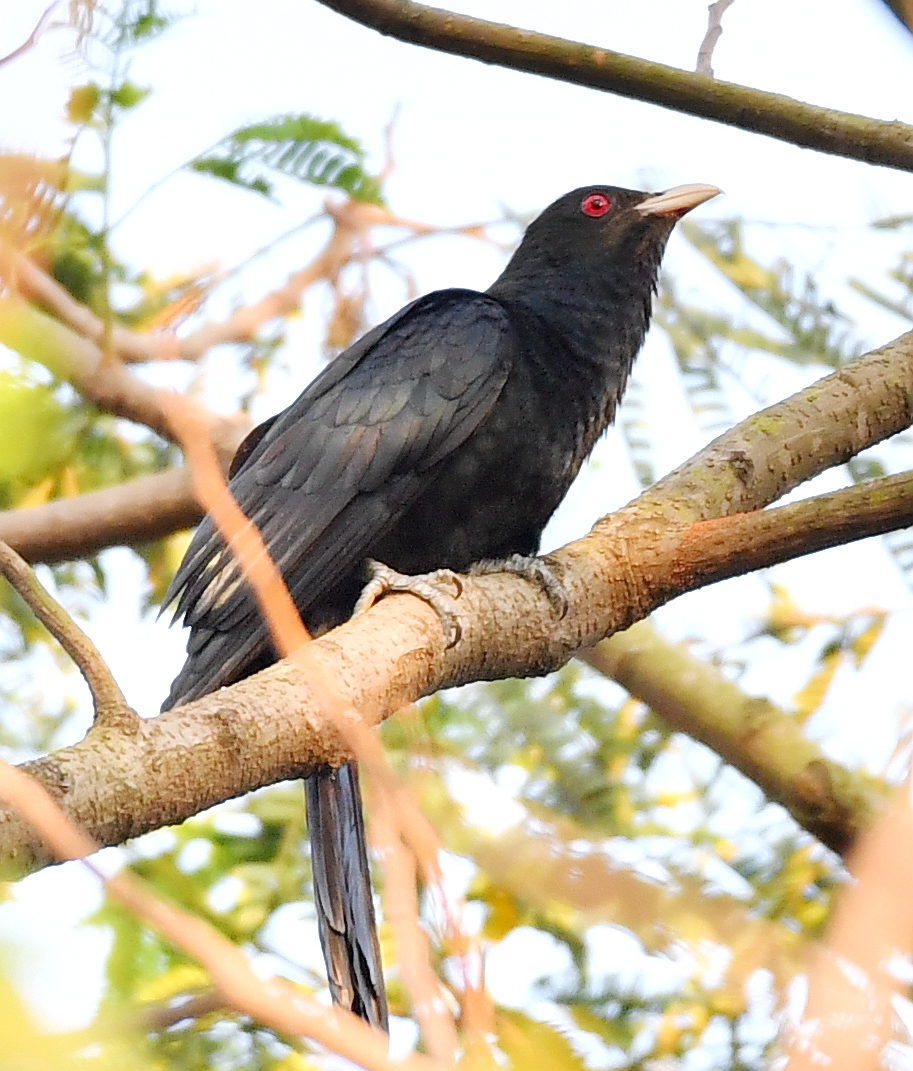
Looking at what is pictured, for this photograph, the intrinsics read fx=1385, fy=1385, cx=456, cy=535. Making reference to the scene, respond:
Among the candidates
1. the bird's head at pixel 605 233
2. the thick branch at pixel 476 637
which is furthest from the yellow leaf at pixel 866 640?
the bird's head at pixel 605 233

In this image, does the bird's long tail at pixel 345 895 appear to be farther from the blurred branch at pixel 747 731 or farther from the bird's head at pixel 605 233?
the bird's head at pixel 605 233

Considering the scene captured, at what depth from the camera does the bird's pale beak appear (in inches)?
172

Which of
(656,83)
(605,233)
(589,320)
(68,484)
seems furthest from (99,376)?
(656,83)

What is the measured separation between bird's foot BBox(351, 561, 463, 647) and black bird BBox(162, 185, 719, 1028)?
17 centimetres

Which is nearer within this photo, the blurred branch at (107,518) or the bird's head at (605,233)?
the blurred branch at (107,518)

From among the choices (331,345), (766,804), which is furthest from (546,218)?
(766,804)

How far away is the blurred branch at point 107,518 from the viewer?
13.5ft

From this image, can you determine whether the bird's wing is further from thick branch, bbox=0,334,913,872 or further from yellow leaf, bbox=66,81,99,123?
yellow leaf, bbox=66,81,99,123

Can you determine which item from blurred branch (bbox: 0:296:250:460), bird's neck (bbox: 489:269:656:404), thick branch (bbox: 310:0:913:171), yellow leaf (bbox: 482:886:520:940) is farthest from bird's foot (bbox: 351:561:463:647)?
thick branch (bbox: 310:0:913:171)

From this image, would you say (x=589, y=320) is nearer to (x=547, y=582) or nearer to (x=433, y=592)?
(x=547, y=582)

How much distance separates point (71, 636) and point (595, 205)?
9.80ft

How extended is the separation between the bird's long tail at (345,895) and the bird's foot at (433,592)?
1.39ft

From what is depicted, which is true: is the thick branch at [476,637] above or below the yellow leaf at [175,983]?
above

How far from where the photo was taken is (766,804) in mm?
3270
